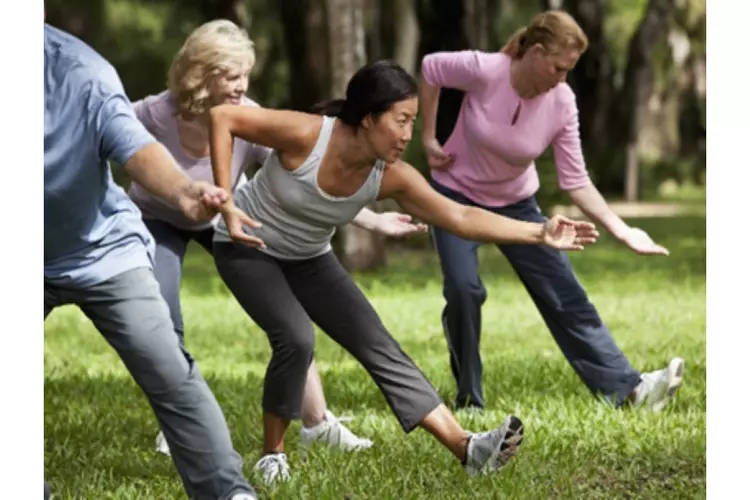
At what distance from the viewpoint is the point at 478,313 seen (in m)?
8.31

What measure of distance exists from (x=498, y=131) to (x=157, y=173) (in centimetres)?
311

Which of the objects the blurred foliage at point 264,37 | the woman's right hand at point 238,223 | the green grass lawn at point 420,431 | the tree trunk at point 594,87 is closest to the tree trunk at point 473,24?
the blurred foliage at point 264,37

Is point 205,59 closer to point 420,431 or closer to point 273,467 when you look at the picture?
point 273,467

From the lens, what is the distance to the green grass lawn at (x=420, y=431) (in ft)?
21.8

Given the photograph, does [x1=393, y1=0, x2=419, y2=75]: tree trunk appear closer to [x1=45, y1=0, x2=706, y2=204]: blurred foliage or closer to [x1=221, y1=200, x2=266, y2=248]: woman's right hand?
[x1=45, y1=0, x2=706, y2=204]: blurred foliage

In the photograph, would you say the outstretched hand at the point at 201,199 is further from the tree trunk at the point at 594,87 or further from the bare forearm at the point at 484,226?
the tree trunk at the point at 594,87

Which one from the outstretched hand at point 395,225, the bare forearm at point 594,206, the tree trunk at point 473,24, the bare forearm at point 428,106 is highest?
the bare forearm at point 428,106

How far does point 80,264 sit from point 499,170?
302cm

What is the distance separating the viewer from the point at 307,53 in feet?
56.1

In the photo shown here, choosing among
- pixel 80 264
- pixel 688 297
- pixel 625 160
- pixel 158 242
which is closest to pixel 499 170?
pixel 158 242

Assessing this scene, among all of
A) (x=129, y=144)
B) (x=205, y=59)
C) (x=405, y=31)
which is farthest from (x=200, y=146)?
(x=405, y=31)

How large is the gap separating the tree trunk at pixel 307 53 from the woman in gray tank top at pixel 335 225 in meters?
10.1
